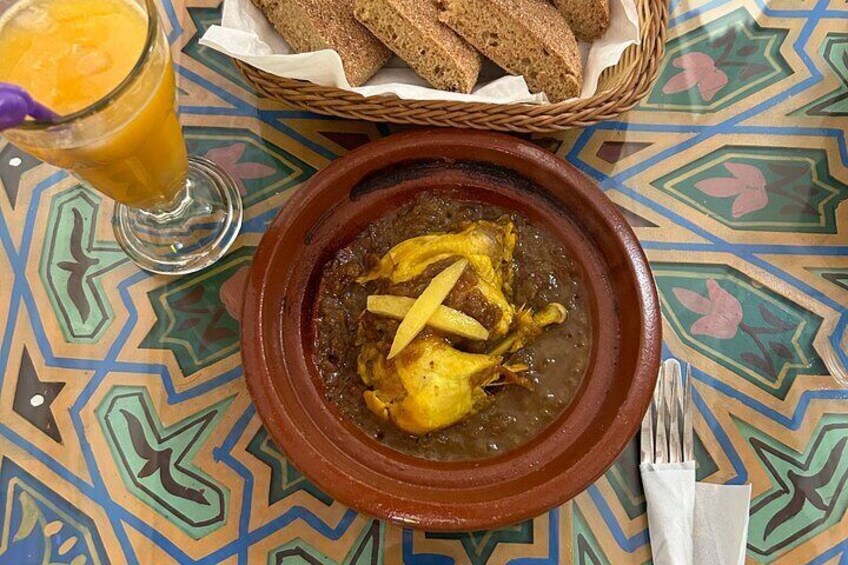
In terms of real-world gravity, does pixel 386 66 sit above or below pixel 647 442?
above

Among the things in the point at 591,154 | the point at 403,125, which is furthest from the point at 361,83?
the point at 591,154

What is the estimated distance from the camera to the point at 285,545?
1275mm

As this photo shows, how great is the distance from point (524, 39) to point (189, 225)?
0.77 metres

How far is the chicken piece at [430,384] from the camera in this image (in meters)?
1.16

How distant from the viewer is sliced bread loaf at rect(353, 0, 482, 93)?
1420 millimetres

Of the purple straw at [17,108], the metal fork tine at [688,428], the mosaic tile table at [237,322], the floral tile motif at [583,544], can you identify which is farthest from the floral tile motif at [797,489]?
the purple straw at [17,108]

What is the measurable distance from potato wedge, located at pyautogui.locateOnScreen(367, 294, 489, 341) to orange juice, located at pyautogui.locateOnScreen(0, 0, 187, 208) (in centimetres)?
46

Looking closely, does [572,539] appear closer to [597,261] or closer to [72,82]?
[597,261]

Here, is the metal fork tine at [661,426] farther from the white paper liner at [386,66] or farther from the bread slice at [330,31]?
the bread slice at [330,31]

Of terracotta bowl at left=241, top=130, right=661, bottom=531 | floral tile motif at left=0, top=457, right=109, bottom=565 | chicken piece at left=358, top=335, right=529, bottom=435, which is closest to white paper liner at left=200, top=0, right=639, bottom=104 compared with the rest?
terracotta bowl at left=241, top=130, right=661, bottom=531

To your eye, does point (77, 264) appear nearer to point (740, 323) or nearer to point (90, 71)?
point (90, 71)

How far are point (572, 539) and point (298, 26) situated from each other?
1116 mm

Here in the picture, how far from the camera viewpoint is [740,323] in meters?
1.45

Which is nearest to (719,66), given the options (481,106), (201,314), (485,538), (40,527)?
(481,106)
